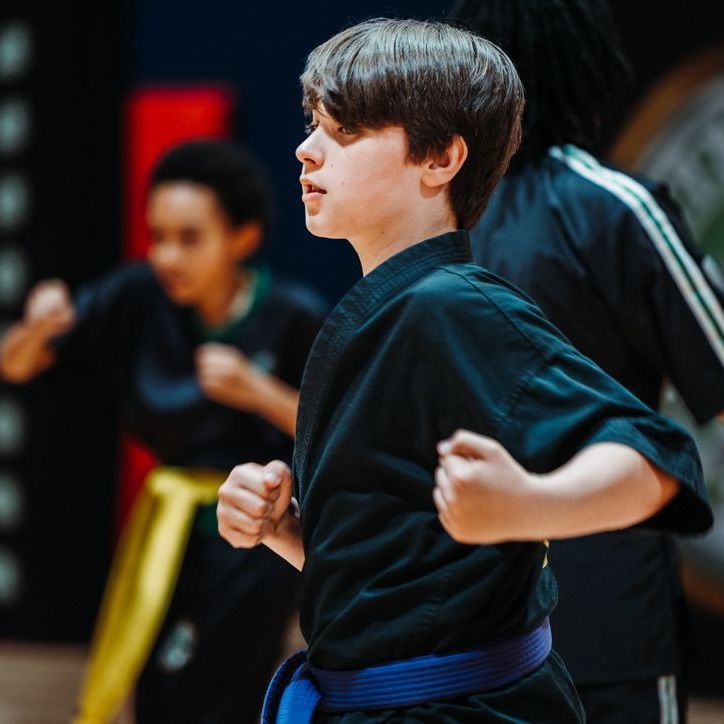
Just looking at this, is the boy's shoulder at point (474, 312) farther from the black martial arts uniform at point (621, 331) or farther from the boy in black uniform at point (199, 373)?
the boy in black uniform at point (199, 373)

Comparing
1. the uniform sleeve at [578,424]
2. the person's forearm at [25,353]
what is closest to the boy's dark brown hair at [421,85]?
Result: the uniform sleeve at [578,424]

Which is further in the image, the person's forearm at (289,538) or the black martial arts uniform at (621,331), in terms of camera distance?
the black martial arts uniform at (621,331)

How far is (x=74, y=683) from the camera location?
167 inches

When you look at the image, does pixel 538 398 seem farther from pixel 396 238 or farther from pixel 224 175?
pixel 224 175

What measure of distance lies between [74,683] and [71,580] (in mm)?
493

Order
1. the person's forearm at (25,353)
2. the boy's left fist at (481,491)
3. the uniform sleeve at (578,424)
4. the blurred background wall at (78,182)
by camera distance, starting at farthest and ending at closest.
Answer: the blurred background wall at (78,182), the person's forearm at (25,353), the uniform sleeve at (578,424), the boy's left fist at (481,491)

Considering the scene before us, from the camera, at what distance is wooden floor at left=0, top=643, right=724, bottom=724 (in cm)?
370

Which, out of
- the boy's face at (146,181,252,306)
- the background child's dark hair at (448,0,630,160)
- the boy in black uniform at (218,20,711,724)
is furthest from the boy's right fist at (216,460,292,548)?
the boy's face at (146,181,252,306)

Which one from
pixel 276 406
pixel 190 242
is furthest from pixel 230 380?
pixel 190 242

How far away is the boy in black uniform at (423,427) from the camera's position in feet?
→ 3.44

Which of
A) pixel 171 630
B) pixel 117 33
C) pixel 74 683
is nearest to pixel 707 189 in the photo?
pixel 171 630

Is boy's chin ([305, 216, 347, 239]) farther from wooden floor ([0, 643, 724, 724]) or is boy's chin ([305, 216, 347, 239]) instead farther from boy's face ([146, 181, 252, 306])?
wooden floor ([0, 643, 724, 724])

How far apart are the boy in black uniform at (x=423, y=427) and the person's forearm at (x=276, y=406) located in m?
1.49

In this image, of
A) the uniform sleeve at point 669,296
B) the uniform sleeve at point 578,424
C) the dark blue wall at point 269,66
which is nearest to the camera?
the uniform sleeve at point 578,424
